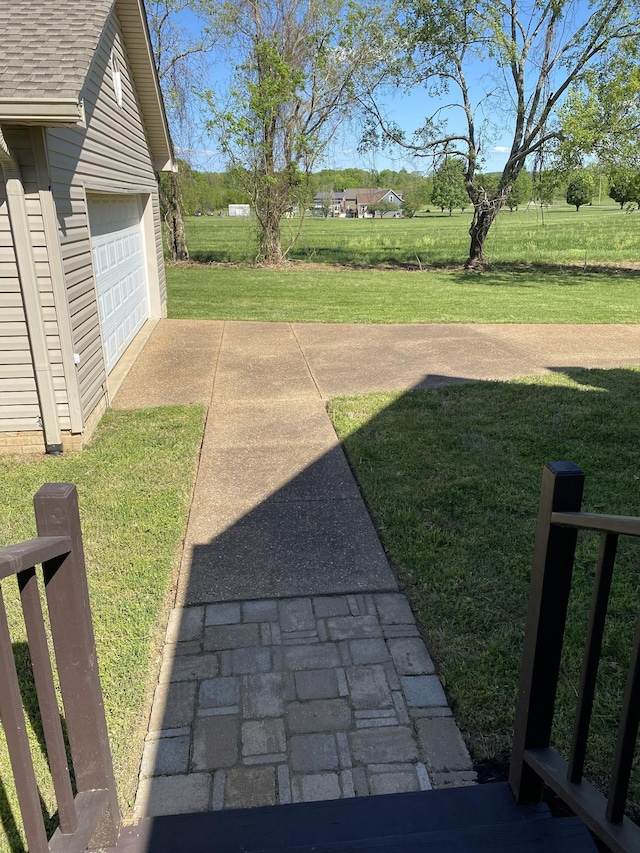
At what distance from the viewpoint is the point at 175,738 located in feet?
8.16

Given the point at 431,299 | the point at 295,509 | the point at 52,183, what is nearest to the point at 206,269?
the point at 431,299

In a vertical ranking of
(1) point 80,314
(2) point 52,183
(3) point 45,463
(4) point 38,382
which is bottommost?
(3) point 45,463

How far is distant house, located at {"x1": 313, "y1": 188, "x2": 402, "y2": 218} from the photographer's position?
91.6 m

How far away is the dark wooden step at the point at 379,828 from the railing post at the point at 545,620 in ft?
0.38

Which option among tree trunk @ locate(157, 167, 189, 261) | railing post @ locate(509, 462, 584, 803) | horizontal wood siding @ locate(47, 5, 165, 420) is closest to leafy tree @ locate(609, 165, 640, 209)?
horizontal wood siding @ locate(47, 5, 165, 420)

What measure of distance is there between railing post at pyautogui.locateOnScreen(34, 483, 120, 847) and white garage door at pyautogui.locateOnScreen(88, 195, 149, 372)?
591 cm

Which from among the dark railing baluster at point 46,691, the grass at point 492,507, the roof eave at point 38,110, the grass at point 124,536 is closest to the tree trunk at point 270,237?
the grass at point 492,507

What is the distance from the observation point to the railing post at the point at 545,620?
1711 mm

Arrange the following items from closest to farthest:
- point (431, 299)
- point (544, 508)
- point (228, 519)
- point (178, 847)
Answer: point (544, 508) < point (178, 847) < point (228, 519) < point (431, 299)

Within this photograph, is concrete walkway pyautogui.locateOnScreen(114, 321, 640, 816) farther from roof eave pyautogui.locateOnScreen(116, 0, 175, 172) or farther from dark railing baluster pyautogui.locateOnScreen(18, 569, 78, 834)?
roof eave pyautogui.locateOnScreen(116, 0, 175, 172)

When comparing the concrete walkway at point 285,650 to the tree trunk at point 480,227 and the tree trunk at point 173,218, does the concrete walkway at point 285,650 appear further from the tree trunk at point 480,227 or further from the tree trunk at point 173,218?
the tree trunk at point 173,218

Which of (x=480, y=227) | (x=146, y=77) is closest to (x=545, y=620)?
(x=146, y=77)

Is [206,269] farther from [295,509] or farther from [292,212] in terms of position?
[295,509]

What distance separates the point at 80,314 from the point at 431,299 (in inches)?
384
